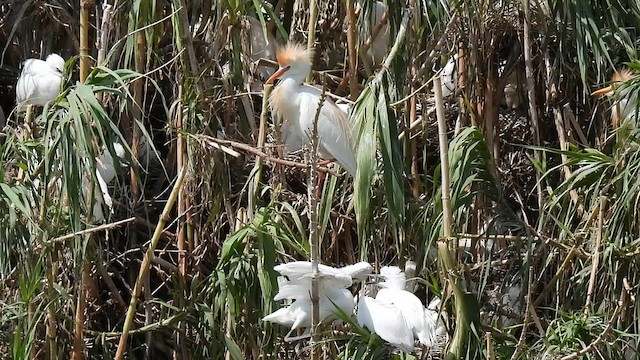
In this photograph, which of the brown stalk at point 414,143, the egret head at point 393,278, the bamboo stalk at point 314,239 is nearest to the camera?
the bamboo stalk at point 314,239

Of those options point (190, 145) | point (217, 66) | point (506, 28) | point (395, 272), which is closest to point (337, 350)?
point (395, 272)

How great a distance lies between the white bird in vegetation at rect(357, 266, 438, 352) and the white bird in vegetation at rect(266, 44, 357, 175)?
542 mm

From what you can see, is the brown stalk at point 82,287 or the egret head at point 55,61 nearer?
the brown stalk at point 82,287

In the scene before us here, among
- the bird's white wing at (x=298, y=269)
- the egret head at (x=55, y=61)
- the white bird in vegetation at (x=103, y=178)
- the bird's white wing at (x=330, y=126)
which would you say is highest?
the egret head at (x=55, y=61)

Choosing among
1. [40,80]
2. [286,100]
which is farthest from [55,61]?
[286,100]

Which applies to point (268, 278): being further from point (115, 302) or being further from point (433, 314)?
point (115, 302)

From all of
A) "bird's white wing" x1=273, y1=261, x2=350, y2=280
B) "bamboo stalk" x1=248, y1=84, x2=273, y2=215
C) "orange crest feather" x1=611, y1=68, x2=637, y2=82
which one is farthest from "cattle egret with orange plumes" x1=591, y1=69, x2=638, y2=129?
"bird's white wing" x1=273, y1=261, x2=350, y2=280

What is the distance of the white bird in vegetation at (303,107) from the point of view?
3.69m

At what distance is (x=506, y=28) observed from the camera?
156 inches

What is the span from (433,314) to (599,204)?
0.55 meters

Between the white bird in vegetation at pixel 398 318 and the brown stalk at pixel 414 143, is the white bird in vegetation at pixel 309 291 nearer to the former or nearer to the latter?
the white bird in vegetation at pixel 398 318

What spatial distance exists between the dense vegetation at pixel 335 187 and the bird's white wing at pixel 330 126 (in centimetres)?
8

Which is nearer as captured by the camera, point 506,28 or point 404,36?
point 404,36

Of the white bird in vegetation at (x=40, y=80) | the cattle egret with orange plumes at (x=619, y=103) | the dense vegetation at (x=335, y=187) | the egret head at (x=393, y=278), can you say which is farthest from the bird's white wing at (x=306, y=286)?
the white bird in vegetation at (x=40, y=80)
